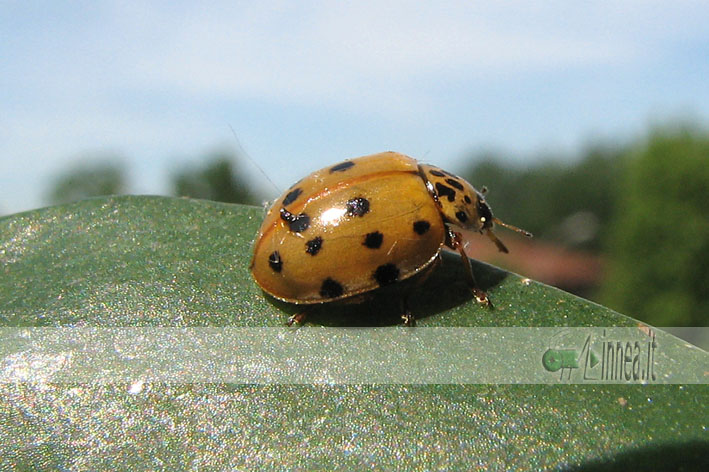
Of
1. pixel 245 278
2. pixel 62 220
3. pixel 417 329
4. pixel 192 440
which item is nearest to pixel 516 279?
pixel 417 329

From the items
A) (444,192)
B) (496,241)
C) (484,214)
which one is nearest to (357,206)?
(444,192)

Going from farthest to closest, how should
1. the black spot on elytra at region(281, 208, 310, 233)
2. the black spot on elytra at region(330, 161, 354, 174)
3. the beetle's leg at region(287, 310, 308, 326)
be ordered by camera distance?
the black spot on elytra at region(330, 161, 354, 174)
the black spot on elytra at region(281, 208, 310, 233)
the beetle's leg at region(287, 310, 308, 326)

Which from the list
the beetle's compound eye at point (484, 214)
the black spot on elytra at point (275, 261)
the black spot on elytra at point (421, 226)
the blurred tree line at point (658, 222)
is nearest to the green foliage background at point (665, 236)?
the blurred tree line at point (658, 222)

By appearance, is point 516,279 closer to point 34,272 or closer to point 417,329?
point 417,329

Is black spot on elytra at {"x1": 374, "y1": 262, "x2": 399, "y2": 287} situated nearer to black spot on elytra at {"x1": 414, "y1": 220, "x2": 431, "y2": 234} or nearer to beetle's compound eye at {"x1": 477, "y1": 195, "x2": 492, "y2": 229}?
black spot on elytra at {"x1": 414, "y1": 220, "x2": 431, "y2": 234}

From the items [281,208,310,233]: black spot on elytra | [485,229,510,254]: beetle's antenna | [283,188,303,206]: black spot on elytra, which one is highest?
[283,188,303,206]: black spot on elytra

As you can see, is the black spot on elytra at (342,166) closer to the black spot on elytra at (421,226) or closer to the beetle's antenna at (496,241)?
the black spot on elytra at (421,226)

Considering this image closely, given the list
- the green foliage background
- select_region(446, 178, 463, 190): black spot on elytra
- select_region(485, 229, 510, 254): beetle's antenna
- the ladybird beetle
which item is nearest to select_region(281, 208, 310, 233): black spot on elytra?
the ladybird beetle
